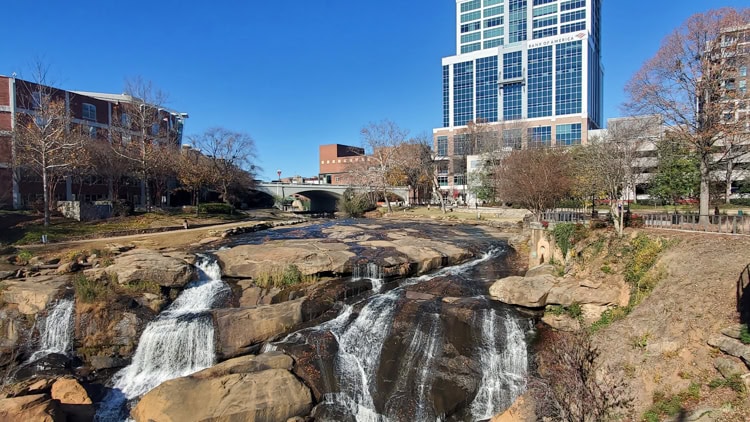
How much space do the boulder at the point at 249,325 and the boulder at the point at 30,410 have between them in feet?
16.2

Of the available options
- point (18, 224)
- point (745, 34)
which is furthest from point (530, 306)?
point (18, 224)

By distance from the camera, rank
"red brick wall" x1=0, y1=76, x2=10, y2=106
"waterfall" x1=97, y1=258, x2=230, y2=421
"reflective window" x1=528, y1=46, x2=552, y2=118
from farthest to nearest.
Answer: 1. "reflective window" x1=528, y1=46, x2=552, y2=118
2. "red brick wall" x1=0, y1=76, x2=10, y2=106
3. "waterfall" x1=97, y1=258, x2=230, y2=421

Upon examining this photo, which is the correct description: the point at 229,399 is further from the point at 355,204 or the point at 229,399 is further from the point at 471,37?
the point at 471,37

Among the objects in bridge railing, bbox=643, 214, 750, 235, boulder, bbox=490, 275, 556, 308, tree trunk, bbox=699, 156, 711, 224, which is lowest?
boulder, bbox=490, 275, 556, 308

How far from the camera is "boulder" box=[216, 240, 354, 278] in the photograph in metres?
20.8

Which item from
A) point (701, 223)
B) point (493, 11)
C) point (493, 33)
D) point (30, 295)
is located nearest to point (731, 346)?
point (701, 223)

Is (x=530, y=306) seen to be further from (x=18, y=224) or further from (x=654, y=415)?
(x=18, y=224)

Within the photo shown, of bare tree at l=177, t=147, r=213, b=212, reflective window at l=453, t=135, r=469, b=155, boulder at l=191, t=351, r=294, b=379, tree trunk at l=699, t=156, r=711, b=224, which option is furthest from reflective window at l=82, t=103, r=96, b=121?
tree trunk at l=699, t=156, r=711, b=224

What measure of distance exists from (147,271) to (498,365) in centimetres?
1595

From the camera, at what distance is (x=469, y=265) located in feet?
77.9

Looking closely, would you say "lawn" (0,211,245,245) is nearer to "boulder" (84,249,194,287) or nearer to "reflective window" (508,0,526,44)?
"boulder" (84,249,194,287)

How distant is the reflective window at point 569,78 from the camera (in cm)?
8856

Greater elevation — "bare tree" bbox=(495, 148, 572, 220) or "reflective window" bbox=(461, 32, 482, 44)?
"reflective window" bbox=(461, 32, 482, 44)

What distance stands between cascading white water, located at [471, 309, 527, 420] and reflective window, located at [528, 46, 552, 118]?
88.3 metres
